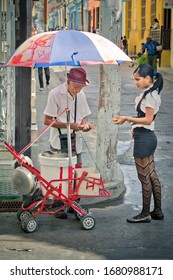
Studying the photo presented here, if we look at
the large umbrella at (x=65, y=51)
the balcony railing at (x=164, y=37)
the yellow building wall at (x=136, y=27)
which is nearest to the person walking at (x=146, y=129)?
the large umbrella at (x=65, y=51)

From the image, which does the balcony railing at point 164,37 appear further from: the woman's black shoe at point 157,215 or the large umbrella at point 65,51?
the large umbrella at point 65,51

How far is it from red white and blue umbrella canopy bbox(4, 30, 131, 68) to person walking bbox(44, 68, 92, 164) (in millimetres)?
243

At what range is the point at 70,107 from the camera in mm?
7680

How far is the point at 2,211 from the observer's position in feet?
26.7

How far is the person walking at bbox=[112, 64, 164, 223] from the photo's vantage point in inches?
293

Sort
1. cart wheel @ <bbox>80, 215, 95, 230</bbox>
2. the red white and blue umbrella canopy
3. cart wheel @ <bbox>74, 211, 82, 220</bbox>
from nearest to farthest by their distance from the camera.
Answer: the red white and blue umbrella canopy < cart wheel @ <bbox>80, 215, 95, 230</bbox> < cart wheel @ <bbox>74, 211, 82, 220</bbox>

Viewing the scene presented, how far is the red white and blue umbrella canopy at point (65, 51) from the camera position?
687cm

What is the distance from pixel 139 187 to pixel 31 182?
2626mm

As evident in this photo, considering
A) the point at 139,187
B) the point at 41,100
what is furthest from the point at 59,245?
the point at 41,100

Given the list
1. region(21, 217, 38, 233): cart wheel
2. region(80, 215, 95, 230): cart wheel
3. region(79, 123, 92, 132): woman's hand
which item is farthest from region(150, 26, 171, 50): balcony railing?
region(21, 217, 38, 233): cart wheel

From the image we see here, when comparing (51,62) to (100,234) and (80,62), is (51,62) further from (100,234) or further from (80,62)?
(100,234)

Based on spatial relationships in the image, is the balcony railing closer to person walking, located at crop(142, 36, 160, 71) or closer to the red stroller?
person walking, located at crop(142, 36, 160, 71)

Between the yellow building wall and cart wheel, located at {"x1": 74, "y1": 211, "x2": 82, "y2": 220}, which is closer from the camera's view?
cart wheel, located at {"x1": 74, "y1": 211, "x2": 82, "y2": 220}
